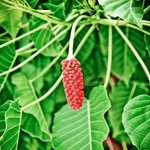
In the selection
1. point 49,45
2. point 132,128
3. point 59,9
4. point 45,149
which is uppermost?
point 59,9

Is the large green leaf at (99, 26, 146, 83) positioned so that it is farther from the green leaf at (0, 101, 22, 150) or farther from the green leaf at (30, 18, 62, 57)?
the green leaf at (0, 101, 22, 150)

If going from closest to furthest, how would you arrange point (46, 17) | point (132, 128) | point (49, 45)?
point (132, 128), point (46, 17), point (49, 45)

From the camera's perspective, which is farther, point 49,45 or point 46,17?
point 49,45

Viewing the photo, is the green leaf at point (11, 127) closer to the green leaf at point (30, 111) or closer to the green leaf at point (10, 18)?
the green leaf at point (30, 111)

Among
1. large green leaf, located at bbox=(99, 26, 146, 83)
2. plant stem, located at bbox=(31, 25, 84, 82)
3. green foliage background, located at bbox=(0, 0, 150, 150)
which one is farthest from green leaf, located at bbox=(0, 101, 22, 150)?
large green leaf, located at bbox=(99, 26, 146, 83)

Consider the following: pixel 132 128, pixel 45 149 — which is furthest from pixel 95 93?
pixel 45 149

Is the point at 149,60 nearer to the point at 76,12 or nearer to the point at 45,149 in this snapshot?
the point at 76,12

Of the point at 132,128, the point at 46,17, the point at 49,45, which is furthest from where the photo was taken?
the point at 49,45
